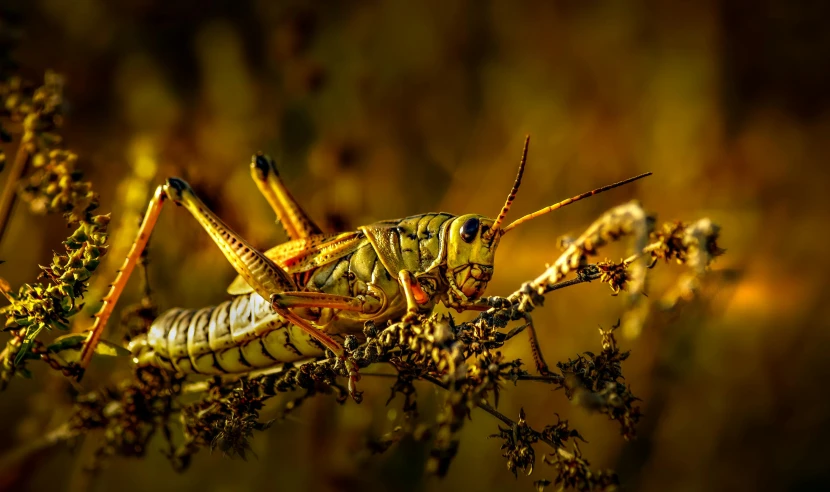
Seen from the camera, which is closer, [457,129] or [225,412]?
[225,412]

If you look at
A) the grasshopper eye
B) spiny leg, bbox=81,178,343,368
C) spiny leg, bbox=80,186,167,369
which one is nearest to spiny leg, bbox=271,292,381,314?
spiny leg, bbox=81,178,343,368

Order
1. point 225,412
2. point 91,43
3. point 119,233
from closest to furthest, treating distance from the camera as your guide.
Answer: point 225,412 → point 119,233 → point 91,43

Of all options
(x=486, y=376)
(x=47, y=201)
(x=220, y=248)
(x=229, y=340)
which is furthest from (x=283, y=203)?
(x=486, y=376)

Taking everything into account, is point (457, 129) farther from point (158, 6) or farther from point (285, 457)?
point (285, 457)

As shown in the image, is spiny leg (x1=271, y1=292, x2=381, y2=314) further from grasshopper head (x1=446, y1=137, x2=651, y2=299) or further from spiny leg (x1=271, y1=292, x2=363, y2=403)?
grasshopper head (x1=446, y1=137, x2=651, y2=299)

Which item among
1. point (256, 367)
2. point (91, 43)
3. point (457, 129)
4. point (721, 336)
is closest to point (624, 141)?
point (457, 129)

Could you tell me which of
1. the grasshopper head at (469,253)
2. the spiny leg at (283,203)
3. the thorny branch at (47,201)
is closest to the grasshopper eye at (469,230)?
the grasshopper head at (469,253)

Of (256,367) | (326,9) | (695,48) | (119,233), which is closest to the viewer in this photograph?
(256,367)
